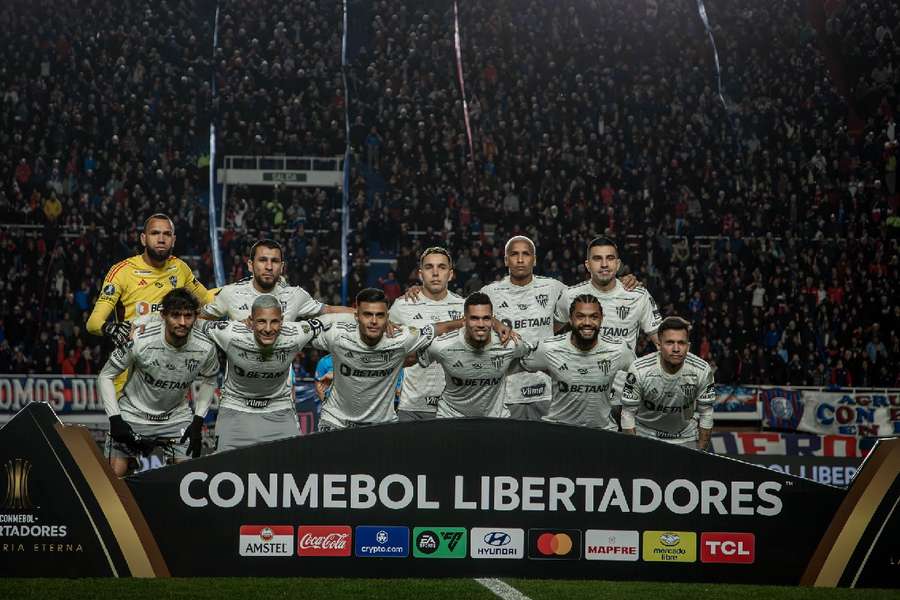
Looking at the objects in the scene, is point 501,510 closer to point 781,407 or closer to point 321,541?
point 321,541

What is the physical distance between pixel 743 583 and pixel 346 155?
2164 centimetres

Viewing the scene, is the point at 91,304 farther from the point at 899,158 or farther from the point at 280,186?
the point at 899,158

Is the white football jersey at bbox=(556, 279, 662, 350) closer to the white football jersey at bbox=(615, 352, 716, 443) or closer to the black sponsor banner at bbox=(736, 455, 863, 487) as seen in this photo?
the white football jersey at bbox=(615, 352, 716, 443)

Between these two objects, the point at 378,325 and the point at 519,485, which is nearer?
the point at 519,485

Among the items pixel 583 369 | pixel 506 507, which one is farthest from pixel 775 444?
pixel 506 507

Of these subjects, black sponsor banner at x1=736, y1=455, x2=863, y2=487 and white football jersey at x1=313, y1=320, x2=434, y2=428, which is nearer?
white football jersey at x1=313, y1=320, x2=434, y2=428

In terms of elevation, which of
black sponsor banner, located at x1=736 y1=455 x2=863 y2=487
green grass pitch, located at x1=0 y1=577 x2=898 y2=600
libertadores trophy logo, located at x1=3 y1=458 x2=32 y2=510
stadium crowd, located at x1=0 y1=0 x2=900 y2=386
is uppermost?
stadium crowd, located at x1=0 y1=0 x2=900 y2=386

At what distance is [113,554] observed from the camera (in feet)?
21.7

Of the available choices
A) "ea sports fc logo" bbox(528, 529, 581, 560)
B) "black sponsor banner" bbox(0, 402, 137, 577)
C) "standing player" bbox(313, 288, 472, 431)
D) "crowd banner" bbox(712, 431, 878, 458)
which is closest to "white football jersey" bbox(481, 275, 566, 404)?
"standing player" bbox(313, 288, 472, 431)

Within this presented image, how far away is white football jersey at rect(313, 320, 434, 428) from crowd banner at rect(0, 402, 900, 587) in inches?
65.0

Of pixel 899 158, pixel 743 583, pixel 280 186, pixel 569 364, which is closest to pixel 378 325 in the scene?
pixel 569 364

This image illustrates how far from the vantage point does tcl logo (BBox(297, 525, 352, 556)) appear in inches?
265

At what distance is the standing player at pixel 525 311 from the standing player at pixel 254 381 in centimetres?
197

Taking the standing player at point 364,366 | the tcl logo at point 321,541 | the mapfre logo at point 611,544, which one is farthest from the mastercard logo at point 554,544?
the standing player at point 364,366
